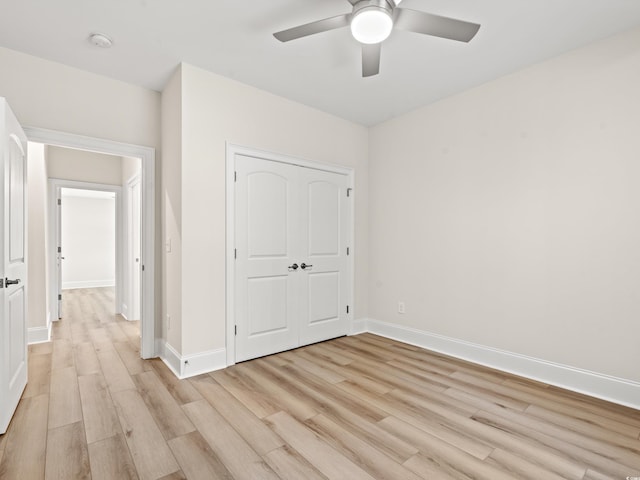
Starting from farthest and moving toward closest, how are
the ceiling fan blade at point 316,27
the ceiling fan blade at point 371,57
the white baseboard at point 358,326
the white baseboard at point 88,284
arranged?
the white baseboard at point 88,284, the white baseboard at point 358,326, the ceiling fan blade at point 371,57, the ceiling fan blade at point 316,27

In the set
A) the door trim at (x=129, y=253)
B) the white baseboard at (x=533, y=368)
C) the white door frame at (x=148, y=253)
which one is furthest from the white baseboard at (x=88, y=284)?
Answer: the white baseboard at (x=533, y=368)

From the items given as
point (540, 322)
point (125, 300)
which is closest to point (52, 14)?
point (125, 300)

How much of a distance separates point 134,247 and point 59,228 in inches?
52.6

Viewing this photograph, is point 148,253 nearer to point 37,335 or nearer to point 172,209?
point 172,209

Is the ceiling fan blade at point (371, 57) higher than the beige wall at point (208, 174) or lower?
higher

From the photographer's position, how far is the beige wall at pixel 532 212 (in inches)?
96.4

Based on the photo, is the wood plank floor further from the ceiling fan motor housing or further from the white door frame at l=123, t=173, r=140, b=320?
the ceiling fan motor housing

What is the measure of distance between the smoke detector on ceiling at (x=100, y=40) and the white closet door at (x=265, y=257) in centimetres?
131

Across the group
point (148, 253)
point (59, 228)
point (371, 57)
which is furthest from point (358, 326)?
point (59, 228)

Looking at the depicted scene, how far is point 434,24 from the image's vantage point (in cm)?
188

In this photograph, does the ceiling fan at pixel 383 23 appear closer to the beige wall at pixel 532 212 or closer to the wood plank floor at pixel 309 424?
the beige wall at pixel 532 212

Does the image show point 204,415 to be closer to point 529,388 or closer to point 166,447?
point 166,447

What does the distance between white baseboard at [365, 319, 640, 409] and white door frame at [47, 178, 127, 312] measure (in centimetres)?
442

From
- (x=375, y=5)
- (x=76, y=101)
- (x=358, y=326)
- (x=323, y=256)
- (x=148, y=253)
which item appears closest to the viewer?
(x=375, y=5)
